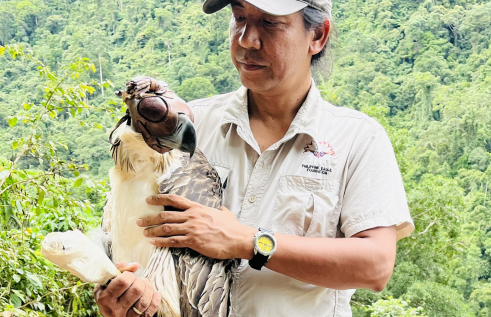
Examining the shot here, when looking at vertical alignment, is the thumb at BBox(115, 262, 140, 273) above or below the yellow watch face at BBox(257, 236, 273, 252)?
below

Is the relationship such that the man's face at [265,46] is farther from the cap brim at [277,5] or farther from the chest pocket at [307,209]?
the chest pocket at [307,209]

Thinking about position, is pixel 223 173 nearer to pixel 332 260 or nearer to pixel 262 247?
pixel 262 247

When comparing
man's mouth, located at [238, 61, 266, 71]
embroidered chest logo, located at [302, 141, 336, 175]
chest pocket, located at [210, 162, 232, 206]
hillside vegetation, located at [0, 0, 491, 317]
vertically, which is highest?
man's mouth, located at [238, 61, 266, 71]

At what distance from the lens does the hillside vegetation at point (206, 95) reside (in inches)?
119

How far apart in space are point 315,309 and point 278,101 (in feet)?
2.39

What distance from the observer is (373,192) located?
A: 1706 millimetres

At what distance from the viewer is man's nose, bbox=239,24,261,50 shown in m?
1.70

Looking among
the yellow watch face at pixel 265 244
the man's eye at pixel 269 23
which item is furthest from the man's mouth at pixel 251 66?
the yellow watch face at pixel 265 244

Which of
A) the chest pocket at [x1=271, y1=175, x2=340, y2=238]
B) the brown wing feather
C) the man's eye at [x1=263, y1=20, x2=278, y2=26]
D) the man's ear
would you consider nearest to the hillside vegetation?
the man's ear

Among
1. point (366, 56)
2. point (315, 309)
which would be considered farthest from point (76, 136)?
point (366, 56)

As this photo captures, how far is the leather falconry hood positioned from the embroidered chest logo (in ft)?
1.74

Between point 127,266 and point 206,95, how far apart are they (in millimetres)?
2085

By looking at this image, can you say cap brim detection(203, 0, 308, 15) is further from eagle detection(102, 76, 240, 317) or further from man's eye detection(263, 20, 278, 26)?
eagle detection(102, 76, 240, 317)

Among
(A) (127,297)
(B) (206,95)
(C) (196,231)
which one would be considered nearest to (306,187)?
(C) (196,231)
